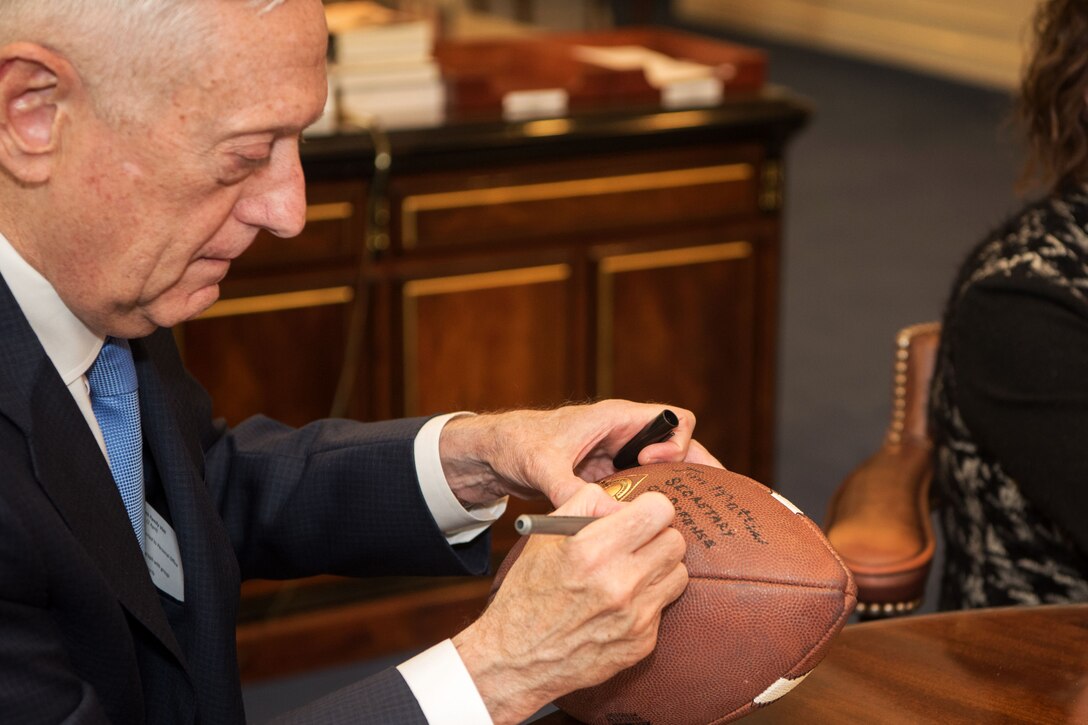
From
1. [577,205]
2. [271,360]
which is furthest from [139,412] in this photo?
[577,205]

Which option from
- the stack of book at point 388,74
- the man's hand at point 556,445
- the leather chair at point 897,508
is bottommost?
the leather chair at point 897,508

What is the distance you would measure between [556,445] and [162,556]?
41 cm

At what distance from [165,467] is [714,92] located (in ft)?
7.31

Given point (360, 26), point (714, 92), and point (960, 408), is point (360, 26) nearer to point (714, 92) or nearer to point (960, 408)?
point (714, 92)

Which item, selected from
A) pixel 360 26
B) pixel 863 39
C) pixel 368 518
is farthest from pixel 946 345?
pixel 863 39

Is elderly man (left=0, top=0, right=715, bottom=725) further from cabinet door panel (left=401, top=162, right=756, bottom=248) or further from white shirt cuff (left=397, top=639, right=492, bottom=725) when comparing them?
cabinet door panel (left=401, top=162, right=756, bottom=248)

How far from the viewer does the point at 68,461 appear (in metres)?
1.26

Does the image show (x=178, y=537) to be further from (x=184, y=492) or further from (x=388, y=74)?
(x=388, y=74)

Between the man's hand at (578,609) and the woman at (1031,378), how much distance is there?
0.81 m

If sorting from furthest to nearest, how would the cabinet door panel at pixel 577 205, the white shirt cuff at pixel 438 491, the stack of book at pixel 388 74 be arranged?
the stack of book at pixel 388 74, the cabinet door panel at pixel 577 205, the white shirt cuff at pixel 438 491

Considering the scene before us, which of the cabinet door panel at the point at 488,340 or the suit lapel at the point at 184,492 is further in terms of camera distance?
the cabinet door panel at the point at 488,340

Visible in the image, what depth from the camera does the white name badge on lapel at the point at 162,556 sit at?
4.80ft

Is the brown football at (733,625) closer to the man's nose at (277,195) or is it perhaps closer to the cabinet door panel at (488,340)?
the man's nose at (277,195)

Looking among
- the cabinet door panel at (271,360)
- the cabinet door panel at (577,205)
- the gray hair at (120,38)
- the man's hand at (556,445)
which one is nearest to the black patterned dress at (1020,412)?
the man's hand at (556,445)
